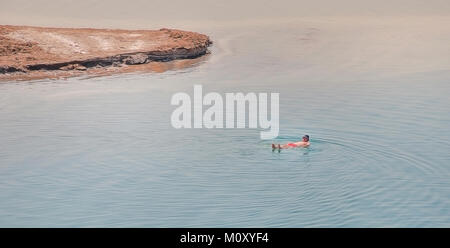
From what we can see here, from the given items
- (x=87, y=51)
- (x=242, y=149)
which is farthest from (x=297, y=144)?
(x=87, y=51)

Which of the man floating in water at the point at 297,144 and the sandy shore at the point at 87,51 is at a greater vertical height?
the sandy shore at the point at 87,51

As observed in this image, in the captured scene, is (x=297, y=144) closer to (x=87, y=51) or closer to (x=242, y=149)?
Answer: (x=242, y=149)

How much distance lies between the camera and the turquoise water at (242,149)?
32.9 ft

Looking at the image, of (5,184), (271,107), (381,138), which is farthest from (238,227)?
(271,107)

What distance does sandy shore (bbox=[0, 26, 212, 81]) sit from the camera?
1909cm

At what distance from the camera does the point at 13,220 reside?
386 inches

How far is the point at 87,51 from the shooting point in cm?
2000

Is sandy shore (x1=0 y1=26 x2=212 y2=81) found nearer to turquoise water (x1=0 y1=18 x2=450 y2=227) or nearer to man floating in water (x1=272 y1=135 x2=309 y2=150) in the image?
turquoise water (x1=0 y1=18 x2=450 y2=227)

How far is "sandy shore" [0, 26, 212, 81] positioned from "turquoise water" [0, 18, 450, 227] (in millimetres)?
674

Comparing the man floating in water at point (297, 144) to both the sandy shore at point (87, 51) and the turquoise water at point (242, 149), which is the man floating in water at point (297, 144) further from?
the sandy shore at point (87, 51)

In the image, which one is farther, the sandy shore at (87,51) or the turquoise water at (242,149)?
the sandy shore at (87,51)

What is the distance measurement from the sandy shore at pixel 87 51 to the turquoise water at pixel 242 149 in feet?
2.21

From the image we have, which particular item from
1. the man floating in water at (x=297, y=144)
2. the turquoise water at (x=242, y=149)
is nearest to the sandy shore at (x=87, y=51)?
the turquoise water at (x=242, y=149)

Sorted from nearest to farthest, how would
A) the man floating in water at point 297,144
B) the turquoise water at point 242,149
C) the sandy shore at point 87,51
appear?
1. the turquoise water at point 242,149
2. the man floating in water at point 297,144
3. the sandy shore at point 87,51
